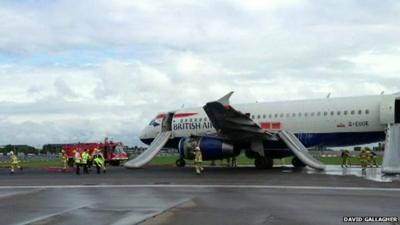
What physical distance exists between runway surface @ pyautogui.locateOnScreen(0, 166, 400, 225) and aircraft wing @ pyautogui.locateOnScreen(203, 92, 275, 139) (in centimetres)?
791

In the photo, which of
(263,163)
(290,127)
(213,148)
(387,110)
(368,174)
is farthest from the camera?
(263,163)

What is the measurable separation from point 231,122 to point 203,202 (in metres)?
14.7

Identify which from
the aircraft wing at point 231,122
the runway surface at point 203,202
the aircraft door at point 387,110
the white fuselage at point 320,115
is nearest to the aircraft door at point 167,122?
the white fuselage at point 320,115

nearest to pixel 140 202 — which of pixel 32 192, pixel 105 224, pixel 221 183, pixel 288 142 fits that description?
pixel 105 224

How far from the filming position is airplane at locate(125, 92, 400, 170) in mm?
27989

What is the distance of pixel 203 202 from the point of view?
45.7 ft

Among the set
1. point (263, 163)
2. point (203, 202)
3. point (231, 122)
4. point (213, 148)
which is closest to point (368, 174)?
point (263, 163)

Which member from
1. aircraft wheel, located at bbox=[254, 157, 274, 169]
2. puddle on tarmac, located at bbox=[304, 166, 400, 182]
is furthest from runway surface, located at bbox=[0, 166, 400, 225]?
aircraft wheel, located at bbox=[254, 157, 274, 169]

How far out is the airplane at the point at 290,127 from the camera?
28.0 metres

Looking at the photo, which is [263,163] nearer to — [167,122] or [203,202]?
[167,122]

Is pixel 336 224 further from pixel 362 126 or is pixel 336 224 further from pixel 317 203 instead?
pixel 362 126

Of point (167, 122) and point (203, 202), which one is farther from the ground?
point (167, 122)

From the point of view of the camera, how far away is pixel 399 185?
60.7ft

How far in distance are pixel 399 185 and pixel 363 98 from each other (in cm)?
1129
